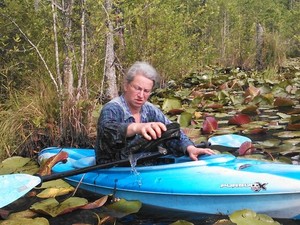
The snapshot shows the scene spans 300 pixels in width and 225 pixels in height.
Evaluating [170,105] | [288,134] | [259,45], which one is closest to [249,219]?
[288,134]

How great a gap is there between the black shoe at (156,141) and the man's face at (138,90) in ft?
0.93

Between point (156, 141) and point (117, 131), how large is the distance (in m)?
0.28

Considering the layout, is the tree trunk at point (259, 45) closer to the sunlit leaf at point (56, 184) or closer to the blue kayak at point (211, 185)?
the blue kayak at point (211, 185)

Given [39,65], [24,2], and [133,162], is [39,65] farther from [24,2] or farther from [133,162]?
[133,162]

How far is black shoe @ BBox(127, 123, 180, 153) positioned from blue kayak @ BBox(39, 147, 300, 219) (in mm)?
150

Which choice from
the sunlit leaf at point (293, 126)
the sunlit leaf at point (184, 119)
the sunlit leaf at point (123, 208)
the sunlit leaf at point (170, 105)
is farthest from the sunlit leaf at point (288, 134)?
the sunlit leaf at point (123, 208)

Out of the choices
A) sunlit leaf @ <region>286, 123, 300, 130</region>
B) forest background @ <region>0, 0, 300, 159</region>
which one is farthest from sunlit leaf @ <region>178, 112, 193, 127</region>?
sunlit leaf @ <region>286, 123, 300, 130</region>

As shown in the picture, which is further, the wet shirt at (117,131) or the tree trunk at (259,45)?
the tree trunk at (259,45)

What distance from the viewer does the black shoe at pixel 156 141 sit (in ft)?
9.95

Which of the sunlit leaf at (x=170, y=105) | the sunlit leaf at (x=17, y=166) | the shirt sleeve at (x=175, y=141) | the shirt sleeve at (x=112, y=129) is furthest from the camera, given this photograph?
the sunlit leaf at (x=170, y=105)

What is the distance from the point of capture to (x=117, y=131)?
3.10 m

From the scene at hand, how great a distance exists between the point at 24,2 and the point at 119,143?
3002mm

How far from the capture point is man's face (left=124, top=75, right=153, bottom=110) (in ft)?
10.4

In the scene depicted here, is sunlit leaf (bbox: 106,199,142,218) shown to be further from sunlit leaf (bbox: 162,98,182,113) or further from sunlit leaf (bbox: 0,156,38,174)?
sunlit leaf (bbox: 162,98,182,113)
